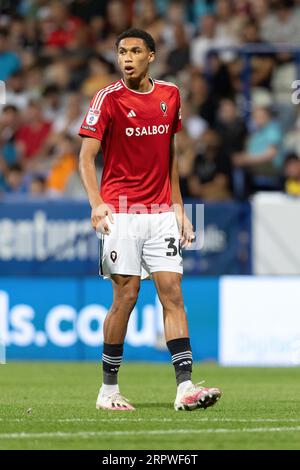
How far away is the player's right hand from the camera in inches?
348

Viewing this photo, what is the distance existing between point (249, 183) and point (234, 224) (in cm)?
183

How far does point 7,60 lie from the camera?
20.7 m

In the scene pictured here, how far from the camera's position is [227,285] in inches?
636

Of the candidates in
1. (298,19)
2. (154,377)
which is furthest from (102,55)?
(154,377)

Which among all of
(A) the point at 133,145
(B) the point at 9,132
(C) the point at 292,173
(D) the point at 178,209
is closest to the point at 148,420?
(D) the point at 178,209

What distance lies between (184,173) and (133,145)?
27.8 ft

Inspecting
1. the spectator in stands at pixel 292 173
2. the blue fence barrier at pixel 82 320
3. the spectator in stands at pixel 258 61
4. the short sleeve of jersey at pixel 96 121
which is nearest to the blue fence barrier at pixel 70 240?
the blue fence barrier at pixel 82 320

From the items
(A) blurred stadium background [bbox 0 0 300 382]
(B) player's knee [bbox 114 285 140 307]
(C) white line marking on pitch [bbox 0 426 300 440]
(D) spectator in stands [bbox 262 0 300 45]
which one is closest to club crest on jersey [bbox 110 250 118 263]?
(B) player's knee [bbox 114 285 140 307]

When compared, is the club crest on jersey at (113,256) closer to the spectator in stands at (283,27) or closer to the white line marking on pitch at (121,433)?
the white line marking on pitch at (121,433)

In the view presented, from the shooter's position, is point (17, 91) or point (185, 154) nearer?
point (185, 154)

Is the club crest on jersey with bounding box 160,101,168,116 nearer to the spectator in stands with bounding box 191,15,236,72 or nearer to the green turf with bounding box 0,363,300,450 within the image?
the green turf with bounding box 0,363,300,450

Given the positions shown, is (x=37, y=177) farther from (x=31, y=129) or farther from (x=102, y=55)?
(x=102, y=55)

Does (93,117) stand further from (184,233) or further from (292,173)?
(292,173)

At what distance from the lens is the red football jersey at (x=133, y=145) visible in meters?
9.21
